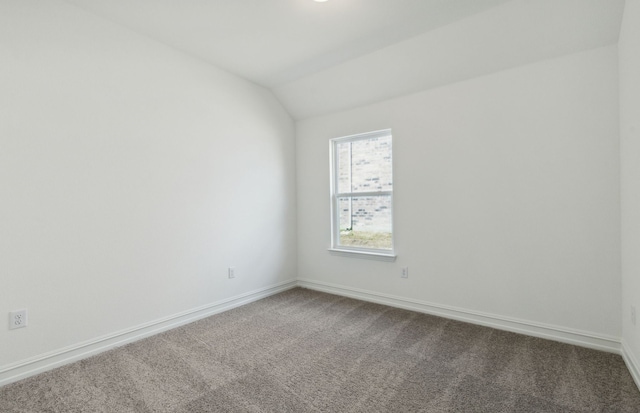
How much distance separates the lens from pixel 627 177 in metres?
2.07

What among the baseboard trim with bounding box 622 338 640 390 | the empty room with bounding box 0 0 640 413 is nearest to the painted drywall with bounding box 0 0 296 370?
the empty room with bounding box 0 0 640 413

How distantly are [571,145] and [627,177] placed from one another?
47 centimetres

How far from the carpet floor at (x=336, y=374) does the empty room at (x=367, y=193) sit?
18mm

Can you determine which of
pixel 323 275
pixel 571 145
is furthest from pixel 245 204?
pixel 571 145

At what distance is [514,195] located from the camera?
2686 millimetres

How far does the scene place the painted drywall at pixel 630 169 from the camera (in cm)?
184

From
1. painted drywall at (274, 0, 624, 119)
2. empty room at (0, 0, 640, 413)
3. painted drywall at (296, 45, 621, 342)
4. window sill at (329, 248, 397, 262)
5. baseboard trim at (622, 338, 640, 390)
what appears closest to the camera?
baseboard trim at (622, 338, 640, 390)

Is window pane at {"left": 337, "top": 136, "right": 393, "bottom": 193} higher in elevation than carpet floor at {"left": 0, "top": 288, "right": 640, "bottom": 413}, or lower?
higher

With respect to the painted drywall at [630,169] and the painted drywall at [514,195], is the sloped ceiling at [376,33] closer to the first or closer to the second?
the painted drywall at [514,195]

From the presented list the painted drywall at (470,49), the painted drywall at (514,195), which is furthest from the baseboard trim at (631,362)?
the painted drywall at (470,49)

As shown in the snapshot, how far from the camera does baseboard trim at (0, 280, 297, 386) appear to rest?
2.04 meters

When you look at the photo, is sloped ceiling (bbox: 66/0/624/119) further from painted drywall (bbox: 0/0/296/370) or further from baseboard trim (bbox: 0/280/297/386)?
baseboard trim (bbox: 0/280/297/386)

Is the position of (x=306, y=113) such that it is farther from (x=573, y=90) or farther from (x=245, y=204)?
(x=573, y=90)

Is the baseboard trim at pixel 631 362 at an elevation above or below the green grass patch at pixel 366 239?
below
